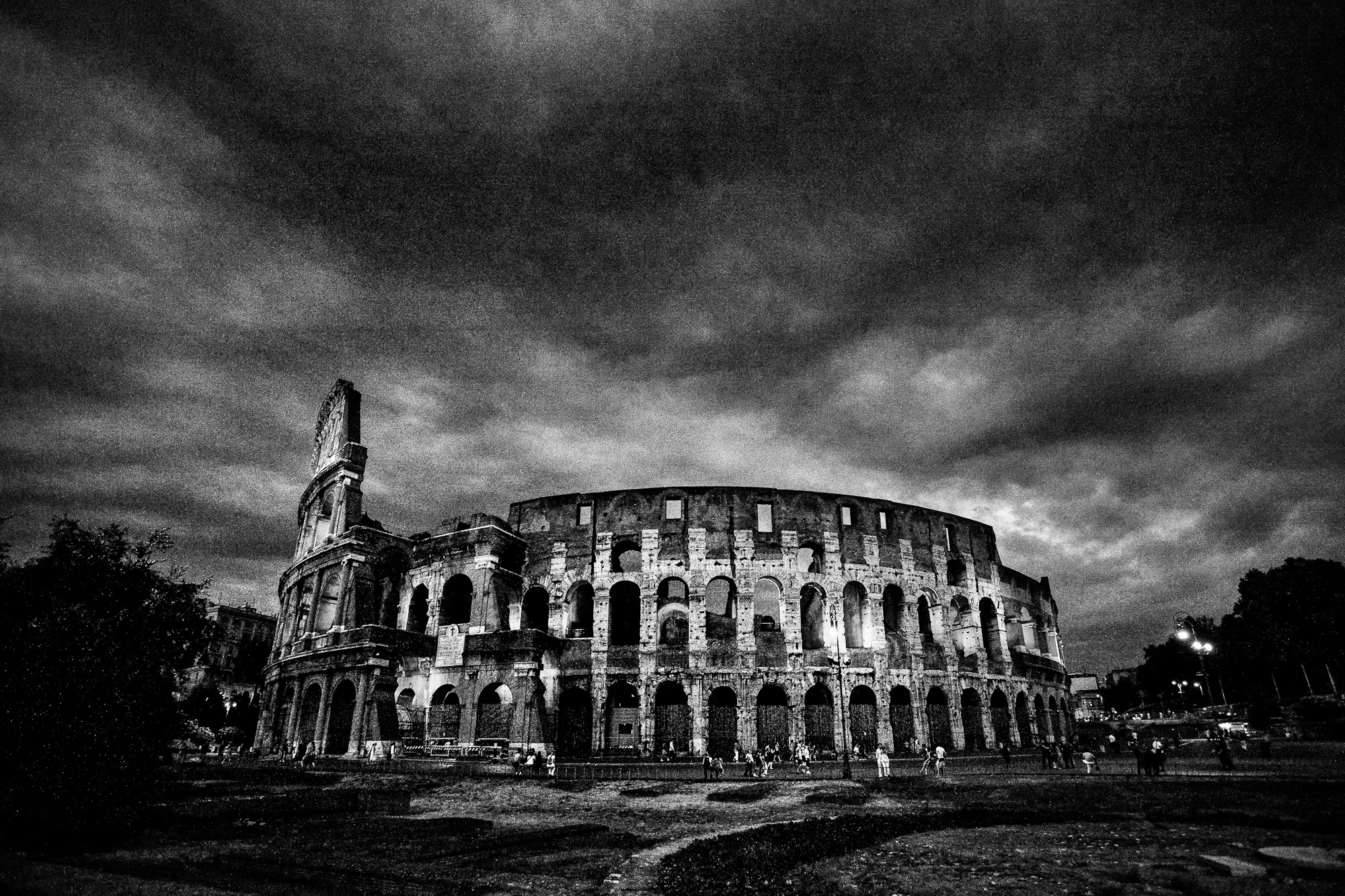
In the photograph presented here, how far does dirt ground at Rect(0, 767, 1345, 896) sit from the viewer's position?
9070 millimetres

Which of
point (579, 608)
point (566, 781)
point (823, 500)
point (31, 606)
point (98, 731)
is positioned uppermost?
point (823, 500)

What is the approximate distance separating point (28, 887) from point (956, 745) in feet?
126

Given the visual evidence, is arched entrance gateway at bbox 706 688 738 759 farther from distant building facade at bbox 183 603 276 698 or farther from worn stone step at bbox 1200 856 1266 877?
distant building facade at bbox 183 603 276 698

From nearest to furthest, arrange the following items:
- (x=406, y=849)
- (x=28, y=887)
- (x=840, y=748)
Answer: (x=28, y=887)
(x=406, y=849)
(x=840, y=748)

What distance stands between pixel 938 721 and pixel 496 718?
23.6 m

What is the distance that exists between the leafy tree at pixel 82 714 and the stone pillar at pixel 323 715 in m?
20.2

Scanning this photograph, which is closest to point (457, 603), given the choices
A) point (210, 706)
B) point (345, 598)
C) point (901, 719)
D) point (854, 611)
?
point (345, 598)

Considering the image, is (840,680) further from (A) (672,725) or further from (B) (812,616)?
(A) (672,725)

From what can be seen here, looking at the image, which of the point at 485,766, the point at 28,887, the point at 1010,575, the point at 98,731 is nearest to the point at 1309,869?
the point at 28,887

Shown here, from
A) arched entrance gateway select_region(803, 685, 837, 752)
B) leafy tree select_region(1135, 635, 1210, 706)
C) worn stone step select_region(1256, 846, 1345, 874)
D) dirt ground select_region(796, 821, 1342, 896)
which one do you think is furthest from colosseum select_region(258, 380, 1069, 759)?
leafy tree select_region(1135, 635, 1210, 706)

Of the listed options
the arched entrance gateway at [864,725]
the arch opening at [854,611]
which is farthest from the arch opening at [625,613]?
the arched entrance gateway at [864,725]

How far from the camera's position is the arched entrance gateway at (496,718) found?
32062 mm

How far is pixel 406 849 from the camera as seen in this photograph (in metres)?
12.2

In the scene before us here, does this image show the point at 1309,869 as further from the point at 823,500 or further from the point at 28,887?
the point at 823,500
